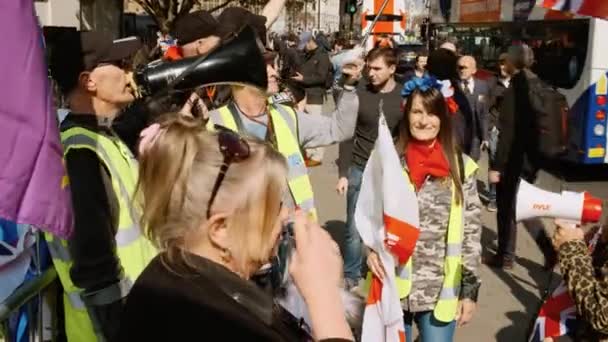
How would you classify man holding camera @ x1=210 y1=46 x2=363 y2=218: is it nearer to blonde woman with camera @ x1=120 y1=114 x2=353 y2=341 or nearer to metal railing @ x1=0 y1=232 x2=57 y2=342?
metal railing @ x1=0 y1=232 x2=57 y2=342

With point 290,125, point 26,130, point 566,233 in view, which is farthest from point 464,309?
point 26,130

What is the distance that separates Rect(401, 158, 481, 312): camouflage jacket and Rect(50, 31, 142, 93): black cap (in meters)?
1.56

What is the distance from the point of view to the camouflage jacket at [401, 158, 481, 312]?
3438 millimetres

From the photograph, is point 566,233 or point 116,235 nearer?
point 116,235

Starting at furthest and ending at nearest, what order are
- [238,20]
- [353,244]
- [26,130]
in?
[353,244]
[238,20]
[26,130]

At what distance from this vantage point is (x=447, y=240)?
135 inches

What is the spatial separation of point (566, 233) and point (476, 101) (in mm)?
5198

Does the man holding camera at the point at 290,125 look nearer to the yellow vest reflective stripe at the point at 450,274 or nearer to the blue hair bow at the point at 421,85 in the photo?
the blue hair bow at the point at 421,85

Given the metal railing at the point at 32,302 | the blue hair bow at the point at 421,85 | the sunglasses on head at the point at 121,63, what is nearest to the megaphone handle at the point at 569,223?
the blue hair bow at the point at 421,85

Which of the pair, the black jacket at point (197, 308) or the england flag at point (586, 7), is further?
the england flag at point (586, 7)

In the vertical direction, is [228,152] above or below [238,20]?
below

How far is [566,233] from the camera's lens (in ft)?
9.83

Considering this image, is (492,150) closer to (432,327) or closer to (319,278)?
(432,327)

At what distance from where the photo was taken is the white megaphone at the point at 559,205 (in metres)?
Answer: 2.96
